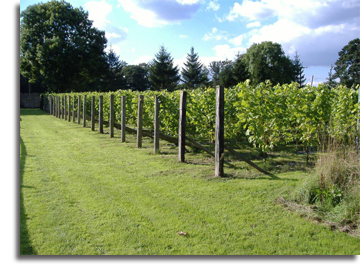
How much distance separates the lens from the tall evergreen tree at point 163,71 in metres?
54.8

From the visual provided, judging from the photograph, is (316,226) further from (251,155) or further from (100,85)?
(100,85)

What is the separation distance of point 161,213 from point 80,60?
38.4 meters

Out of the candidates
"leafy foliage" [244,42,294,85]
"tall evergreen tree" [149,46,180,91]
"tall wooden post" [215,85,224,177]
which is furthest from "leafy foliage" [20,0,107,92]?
"tall wooden post" [215,85,224,177]

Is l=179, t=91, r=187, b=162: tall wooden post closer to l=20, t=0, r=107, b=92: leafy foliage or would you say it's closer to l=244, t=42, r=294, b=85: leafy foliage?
l=20, t=0, r=107, b=92: leafy foliage

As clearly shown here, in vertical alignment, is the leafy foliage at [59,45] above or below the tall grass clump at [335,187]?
above

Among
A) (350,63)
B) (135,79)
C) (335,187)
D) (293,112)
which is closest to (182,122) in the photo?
(293,112)

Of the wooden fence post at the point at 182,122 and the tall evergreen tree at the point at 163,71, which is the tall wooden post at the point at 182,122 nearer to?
the wooden fence post at the point at 182,122

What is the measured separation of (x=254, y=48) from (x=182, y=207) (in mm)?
55641

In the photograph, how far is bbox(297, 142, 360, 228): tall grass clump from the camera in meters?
4.11

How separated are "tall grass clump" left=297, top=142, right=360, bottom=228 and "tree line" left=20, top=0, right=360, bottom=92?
84.2 feet

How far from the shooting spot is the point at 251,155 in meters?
8.73

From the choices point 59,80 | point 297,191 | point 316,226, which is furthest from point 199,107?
point 59,80

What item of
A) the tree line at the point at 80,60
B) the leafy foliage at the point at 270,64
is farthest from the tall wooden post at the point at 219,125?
the leafy foliage at the point at 270,64

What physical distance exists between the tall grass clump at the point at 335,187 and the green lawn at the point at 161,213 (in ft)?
1.32
